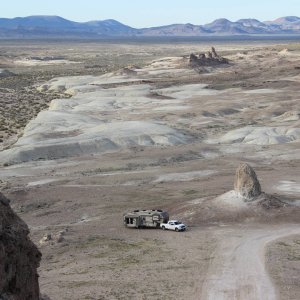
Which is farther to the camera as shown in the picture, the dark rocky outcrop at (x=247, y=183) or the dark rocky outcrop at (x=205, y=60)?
the dark rocky outcrop at (x=205, y=60)

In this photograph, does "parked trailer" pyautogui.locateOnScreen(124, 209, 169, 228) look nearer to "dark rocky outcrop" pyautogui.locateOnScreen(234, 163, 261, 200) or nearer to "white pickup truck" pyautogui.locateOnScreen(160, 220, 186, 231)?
"white pickup truck" pyautogui.locateOnScreen(160, 220, 186, 231)

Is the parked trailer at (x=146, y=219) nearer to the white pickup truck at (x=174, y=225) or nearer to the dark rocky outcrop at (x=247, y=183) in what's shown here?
the white pickup truck at (x=174, y=225)

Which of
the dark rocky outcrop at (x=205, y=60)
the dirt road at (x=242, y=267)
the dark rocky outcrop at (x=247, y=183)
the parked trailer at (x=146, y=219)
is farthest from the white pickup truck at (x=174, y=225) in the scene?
the dark rocky outcrop at (x=205, y=60)

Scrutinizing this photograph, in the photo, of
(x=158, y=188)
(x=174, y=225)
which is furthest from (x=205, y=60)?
(x=174, y=225)

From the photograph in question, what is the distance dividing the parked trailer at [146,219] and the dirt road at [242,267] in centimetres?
430

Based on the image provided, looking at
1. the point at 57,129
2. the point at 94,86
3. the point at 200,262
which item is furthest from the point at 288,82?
the point at 200,262

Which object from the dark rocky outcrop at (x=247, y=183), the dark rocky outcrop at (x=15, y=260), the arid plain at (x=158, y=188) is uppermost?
the dark rocky outcrop at (x=15, y=260)

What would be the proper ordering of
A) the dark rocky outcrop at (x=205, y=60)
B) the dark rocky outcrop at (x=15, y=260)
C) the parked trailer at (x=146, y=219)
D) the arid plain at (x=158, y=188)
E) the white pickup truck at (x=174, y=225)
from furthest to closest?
the dark rocky outcrop at (x=205, y=60) → the parked trailer at (x=146, y=219) → the white pickup truck at (x=174, y=225) → the arid plain at (x=158, y=188) → the dark rocky outcrop at (x=15, y=260)

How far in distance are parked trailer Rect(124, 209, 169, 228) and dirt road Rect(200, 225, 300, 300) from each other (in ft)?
14.1

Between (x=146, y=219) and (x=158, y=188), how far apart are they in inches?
500

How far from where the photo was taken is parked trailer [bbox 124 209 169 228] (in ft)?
135

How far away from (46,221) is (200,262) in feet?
51.9

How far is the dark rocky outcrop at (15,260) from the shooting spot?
20.0 meters

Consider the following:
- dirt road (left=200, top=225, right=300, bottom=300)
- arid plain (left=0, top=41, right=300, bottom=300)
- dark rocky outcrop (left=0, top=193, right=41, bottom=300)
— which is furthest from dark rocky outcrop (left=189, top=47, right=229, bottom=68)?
dark rocky outcrop (left=0, top=193, right=41, bottom=300)
